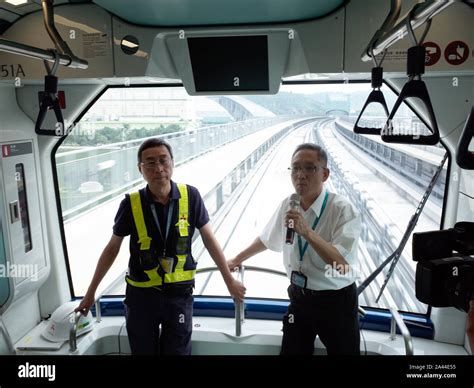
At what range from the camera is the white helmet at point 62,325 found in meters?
2.95

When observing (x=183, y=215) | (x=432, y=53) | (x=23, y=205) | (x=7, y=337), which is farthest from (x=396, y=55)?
(x=7, y=337)

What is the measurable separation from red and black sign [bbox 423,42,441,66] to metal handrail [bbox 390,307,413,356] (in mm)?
1469

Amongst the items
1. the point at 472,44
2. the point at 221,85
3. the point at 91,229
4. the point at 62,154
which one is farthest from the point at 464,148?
the point at 91,229

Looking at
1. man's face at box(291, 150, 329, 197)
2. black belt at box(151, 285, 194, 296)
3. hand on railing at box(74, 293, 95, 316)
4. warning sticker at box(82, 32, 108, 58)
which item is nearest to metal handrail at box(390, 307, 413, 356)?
man's face at box(291, 150, 329, 197)

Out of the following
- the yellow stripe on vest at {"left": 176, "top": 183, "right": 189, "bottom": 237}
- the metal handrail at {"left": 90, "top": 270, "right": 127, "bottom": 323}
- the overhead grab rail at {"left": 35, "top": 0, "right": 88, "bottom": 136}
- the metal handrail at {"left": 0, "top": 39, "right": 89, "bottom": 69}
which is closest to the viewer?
the metal handrail at {"left": 0, "top": 39, "right": 89, "bottom": 69}

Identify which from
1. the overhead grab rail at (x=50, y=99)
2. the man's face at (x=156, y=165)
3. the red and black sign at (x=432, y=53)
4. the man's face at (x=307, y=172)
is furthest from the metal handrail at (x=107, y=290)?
the red and black sign at (x=432, y=53)

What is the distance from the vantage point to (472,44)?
210 cm

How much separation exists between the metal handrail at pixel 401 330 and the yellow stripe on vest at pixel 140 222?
55.1 inches

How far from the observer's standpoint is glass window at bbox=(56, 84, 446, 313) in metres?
2.88

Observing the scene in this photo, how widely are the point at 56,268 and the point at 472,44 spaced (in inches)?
130

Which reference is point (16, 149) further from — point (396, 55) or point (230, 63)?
point (396, 55)

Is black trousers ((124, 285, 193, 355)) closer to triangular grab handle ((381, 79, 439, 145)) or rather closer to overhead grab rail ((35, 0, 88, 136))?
overhead grab rail ((35, 0, 88, 136))

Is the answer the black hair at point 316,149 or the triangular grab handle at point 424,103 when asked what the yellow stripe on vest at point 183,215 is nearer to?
the black hair at point 316,149

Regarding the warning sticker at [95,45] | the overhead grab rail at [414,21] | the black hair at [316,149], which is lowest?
the black hair at [316,149]
